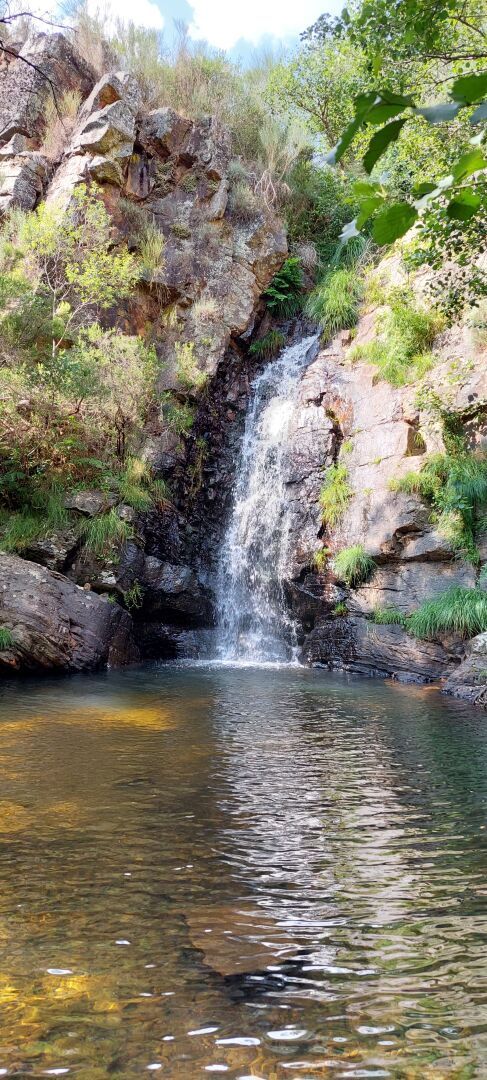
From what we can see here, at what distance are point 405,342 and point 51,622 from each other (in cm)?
726

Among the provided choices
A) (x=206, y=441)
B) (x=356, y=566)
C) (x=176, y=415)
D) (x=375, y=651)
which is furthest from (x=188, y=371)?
(x=375, y=651)

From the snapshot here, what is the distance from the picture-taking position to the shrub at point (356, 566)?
9680 millimetres

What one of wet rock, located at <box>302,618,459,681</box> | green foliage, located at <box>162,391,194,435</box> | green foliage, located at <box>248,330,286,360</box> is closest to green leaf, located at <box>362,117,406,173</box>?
wet rock, located at <box>302,618,459,681</box>

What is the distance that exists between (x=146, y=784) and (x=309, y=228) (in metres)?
15.1

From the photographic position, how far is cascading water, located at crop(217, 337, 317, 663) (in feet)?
34.7

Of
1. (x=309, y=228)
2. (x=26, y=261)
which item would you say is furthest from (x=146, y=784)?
(x=309, y=228)

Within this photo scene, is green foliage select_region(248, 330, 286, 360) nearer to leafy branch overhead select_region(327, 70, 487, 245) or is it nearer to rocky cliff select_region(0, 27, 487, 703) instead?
rocky cliff select_region(0, 27, 487, 703)

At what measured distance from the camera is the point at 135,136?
13734mm

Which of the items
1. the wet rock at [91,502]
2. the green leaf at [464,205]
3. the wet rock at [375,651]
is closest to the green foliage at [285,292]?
the wet rock at [91,502]

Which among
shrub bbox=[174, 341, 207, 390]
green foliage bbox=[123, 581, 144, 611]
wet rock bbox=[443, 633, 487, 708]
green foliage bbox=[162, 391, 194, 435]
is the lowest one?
wet rock bbox=[443, 633, 487, 708]

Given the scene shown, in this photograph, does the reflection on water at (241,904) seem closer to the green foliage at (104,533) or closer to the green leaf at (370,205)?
the green leaf at (370,205)

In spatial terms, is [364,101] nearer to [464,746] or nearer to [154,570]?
[464,746]

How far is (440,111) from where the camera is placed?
32.8 inches

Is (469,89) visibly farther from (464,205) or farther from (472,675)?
(472,675)
